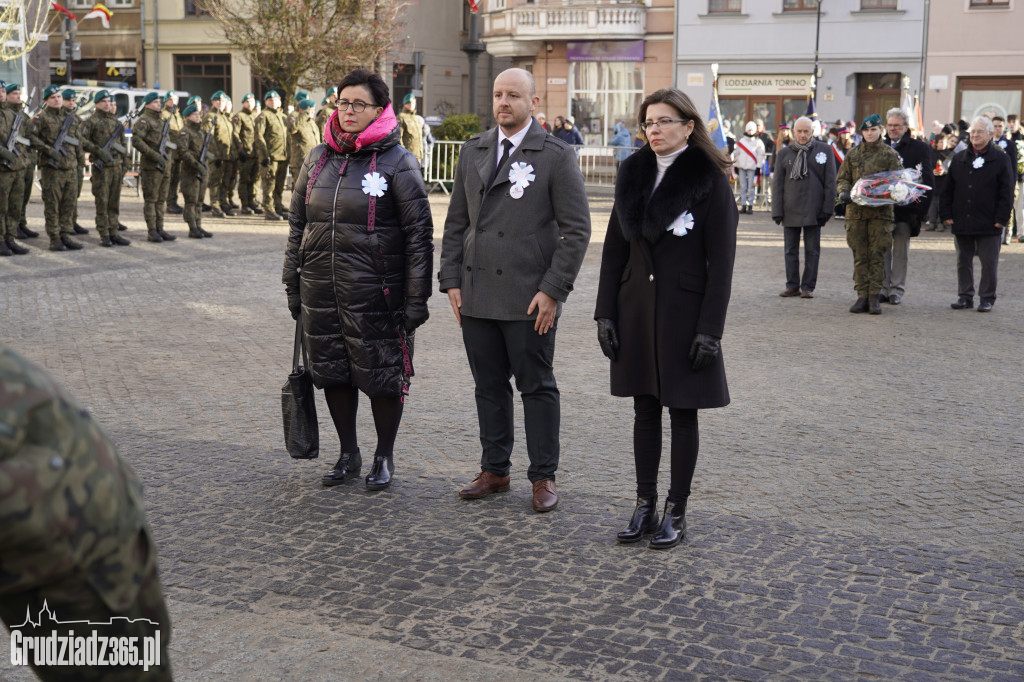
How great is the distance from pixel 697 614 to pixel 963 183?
9.49 metres

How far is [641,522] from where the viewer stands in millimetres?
5098

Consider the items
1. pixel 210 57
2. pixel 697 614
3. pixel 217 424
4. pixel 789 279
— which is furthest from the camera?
pixel 210 57

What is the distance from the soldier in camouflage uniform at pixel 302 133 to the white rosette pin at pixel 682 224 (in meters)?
16.0

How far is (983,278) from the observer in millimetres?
12219

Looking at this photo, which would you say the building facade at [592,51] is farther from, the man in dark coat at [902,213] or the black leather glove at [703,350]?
the black leather glove at [703,350]

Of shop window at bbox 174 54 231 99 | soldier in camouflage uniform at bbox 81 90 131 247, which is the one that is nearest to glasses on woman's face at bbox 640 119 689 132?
soldier in camouflage uniform at bbox 81 90 131 247

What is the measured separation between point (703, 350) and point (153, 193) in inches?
541

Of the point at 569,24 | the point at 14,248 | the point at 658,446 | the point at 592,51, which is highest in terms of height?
the point at 569,24

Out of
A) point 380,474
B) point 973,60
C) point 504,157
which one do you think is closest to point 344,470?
point 380,474

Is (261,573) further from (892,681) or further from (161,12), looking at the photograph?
(161,12)

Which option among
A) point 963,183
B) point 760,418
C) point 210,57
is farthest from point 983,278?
point 210,57

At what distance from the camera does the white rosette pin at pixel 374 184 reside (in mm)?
5508

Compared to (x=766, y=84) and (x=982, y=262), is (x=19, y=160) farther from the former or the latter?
(x=766, y=84)

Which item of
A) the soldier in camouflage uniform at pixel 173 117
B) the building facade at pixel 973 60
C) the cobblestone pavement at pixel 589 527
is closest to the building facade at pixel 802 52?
the building facade at pixel 973 60
